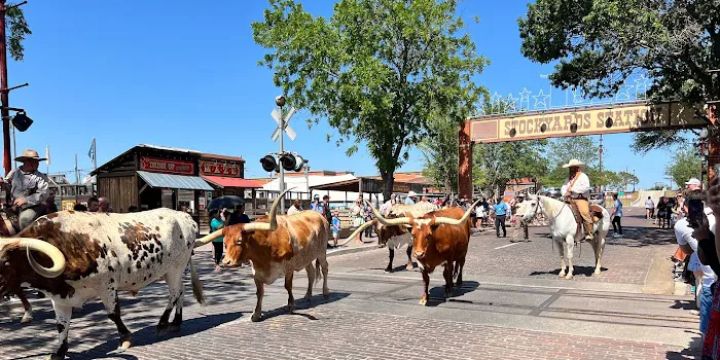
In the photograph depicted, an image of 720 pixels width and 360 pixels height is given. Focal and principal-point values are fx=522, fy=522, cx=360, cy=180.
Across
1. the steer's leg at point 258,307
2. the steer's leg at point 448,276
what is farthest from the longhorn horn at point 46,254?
the steer's leg at point 448,276

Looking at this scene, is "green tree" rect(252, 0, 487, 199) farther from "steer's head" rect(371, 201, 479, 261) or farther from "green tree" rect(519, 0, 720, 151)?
"steer's head" rect(371, 201, 479, 261)

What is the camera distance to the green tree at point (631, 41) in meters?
16.3

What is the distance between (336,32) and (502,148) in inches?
937

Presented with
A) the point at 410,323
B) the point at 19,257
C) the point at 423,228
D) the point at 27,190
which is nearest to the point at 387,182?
the point at 423,228

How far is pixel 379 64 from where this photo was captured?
20250 millimetres

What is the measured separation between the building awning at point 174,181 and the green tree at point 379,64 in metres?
6.77

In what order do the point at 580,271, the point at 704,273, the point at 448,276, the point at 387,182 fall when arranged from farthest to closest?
the point at 387,182, the point at 580,271, the point at 448,276, the point at 704,273

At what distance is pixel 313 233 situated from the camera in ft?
27.6

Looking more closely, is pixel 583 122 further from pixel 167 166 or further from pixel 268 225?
pixel 268 225

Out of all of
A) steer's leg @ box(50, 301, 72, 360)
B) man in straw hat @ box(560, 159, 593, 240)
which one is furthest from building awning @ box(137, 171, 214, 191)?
steer's leg @ box(50, 301, 72, 360)

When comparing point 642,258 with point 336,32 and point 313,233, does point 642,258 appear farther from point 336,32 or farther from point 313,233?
point 336,32

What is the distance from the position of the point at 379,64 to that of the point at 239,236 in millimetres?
14387

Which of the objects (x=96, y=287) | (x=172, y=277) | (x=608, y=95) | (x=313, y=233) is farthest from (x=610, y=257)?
(x=96, y=287)

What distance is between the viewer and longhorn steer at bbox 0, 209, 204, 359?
17.4 ft
